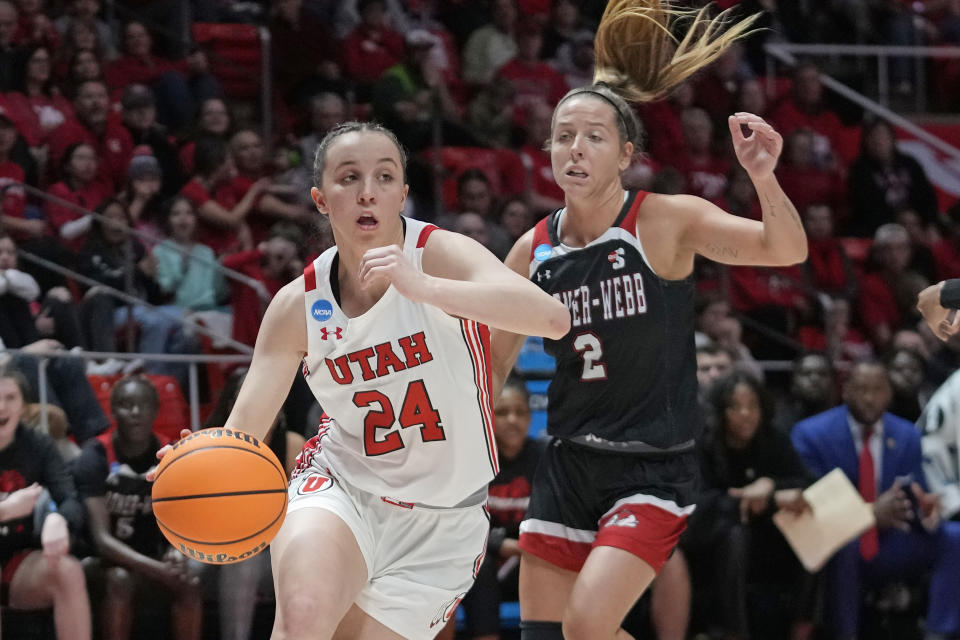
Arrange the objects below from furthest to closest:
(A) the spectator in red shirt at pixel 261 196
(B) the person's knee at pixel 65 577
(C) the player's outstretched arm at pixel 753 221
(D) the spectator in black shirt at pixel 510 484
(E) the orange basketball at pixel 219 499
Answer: (A) the spectator in red shirt at pixel 261 196 → (D) the spectator in black shirt at pixel 510 484 → (B) the person's knee at pixel 65 577 → (C) the player's outstretched arm at pixel 753 221 → (E) the orange basketball at pixel 219 499

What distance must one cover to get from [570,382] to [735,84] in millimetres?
7363

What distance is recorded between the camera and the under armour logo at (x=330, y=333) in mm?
3617

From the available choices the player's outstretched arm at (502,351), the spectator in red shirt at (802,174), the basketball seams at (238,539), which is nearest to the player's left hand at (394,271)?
the basketball seams at (238,539)

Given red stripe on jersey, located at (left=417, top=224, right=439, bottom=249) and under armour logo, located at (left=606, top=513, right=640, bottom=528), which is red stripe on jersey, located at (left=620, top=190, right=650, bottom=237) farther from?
under armour logo, located at (left=606, top=513, right=640, bottom=528)

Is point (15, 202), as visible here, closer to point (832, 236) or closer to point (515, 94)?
point (515, 94)

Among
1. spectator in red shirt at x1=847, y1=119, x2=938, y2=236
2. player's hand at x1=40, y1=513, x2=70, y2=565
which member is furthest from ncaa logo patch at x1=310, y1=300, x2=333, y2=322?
spectator in red shirt at x1=847, y1=119, x2=938, y2=236

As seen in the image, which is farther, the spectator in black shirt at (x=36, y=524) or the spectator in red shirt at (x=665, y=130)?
the spectator in red shirt at (x=665, y=130)

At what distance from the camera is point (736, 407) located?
657 cm

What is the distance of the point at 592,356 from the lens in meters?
4.18

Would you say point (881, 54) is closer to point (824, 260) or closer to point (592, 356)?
point (824, 260)

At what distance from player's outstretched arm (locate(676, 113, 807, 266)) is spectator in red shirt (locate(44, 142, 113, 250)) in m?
4.82

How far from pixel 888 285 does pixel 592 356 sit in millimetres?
6225

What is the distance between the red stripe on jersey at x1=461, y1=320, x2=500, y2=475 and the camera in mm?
3684

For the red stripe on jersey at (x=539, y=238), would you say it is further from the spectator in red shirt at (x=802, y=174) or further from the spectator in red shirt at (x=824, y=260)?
the spectator in red shirt at (x=802, y=174)
